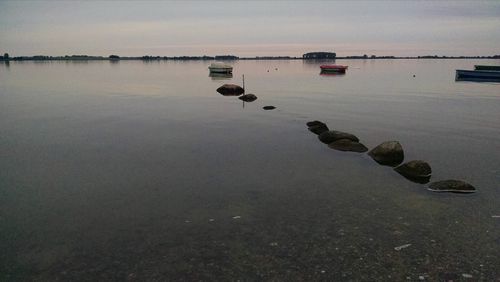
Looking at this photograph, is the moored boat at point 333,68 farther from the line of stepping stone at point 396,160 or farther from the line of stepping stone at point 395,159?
the line of stepping stone at point 396,160

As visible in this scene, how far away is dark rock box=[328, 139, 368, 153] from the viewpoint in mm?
19281

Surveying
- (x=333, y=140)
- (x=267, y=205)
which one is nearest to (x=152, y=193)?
(x=267, y=205)

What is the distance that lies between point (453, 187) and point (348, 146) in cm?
685

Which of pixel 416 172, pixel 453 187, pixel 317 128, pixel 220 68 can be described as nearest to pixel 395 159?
pixel 416 172

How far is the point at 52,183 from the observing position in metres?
14.0

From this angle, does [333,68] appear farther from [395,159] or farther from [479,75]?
[395,159]

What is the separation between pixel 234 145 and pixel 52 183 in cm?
988

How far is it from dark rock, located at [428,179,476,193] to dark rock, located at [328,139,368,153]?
19.3 feet

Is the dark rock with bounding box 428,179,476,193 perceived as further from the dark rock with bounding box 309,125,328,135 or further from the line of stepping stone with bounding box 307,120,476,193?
the dark rock with bounding box 309,125,328,135

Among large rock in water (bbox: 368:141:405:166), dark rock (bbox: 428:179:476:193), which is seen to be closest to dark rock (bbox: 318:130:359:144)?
large rock in water (bbox: 368:141:405:166)

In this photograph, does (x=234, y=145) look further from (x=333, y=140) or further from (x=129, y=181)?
(x=129, y=181)

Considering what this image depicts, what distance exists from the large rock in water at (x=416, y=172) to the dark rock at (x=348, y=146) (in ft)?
13.0

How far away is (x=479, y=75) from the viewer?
252 ft

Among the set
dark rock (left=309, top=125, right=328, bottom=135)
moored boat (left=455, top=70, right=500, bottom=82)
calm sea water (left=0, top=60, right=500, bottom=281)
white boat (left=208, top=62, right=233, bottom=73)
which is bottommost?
calm sea water (left=0, top=60, right=500, bottom=281)
